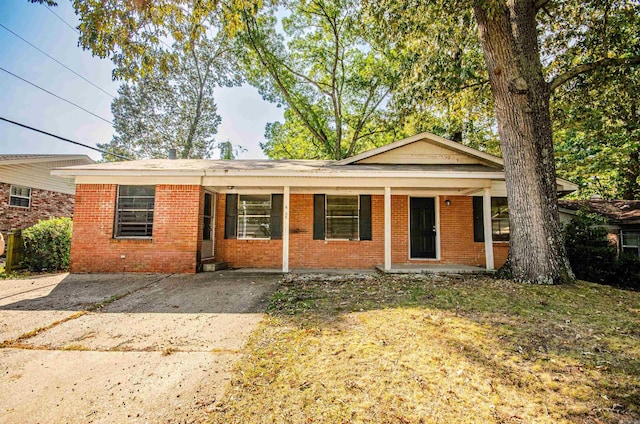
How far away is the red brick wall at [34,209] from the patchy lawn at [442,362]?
14.8 m

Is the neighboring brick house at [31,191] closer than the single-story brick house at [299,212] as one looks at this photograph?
No

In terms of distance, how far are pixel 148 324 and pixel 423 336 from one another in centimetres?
364

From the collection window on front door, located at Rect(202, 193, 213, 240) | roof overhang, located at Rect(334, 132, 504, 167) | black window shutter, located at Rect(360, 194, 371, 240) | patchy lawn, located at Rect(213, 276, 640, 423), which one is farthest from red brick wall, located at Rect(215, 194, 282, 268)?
patchy lawn, located at Rect(213, 276, 640, 423)

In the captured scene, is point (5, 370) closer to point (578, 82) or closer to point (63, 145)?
point (578, 82)

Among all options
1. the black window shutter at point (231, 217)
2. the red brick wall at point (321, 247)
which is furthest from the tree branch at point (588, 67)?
the black window shutter at point (231, 217)

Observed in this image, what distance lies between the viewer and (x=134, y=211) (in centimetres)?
799

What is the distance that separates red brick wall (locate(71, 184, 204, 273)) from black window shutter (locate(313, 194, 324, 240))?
3274 millimetres

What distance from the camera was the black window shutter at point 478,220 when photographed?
923cm

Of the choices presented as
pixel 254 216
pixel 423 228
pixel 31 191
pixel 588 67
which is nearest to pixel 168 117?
pixel 31 191

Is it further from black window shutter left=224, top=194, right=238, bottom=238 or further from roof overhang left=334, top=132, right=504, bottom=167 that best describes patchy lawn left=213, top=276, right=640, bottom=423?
roof overhang left=334, top=132, right=504, bottom=167

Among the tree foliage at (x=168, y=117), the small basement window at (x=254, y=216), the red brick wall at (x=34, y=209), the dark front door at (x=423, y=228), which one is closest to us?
the small basement window at (x=254, y=216)

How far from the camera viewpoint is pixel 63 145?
15.8 metres

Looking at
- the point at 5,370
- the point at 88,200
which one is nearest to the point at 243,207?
the point at 88,200

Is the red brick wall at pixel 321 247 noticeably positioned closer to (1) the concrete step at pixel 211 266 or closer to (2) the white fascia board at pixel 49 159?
(1) the concrete step at pixel 211 266
